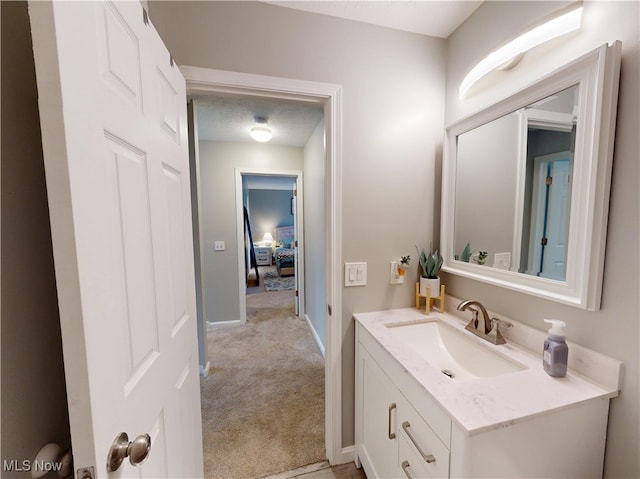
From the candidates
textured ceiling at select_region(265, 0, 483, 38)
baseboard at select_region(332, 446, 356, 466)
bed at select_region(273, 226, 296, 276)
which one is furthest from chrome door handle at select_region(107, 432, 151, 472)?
bed at select_region(273, 226, 296, 276)

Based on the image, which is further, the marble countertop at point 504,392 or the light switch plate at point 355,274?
the light switch plate at point 355,274

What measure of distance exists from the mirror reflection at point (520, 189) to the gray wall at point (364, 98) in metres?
0.20

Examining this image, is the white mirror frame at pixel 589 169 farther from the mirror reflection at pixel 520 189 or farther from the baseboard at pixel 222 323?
the baseboard at pixel 222 323

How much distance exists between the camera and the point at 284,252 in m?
6.64

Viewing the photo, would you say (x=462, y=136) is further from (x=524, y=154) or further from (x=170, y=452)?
(x=170, y=452)

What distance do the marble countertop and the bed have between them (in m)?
5.11

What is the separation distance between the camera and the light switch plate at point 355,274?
139cm

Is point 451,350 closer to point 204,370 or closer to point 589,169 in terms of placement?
point 589,169

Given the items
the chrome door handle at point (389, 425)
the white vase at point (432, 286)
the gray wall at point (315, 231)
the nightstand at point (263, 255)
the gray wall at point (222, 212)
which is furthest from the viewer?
Answer: the nightstand at point (263, 255)

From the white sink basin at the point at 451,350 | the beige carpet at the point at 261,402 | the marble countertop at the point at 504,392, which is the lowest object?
the beige carpet at the point at 261,402

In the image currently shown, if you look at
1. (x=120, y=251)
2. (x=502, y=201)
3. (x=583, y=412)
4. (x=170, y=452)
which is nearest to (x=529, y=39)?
(x=502, y=201)

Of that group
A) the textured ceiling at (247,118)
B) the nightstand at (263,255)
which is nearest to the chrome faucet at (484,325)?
the textured ceiling at (247,118)

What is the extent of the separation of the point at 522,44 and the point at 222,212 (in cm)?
295

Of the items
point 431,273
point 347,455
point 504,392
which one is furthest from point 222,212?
point 504,392
